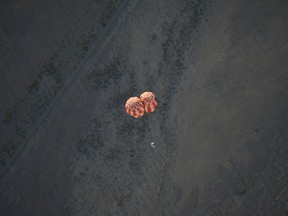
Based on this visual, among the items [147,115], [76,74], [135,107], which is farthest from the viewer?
[76,74]

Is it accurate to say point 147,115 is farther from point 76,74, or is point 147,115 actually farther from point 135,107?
point 76,74

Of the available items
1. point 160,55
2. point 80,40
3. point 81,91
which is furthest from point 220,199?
point 80,40

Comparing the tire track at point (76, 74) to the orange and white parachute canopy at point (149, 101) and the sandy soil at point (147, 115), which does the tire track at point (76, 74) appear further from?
the orange and white parachute canopy at point (149, 101)

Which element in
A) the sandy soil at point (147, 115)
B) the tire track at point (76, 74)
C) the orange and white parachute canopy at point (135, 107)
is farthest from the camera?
the tire track at point (76, 74)

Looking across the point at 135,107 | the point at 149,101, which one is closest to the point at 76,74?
the point at 135,107

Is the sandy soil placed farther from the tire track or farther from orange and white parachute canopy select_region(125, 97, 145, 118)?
orange and white parachute canopy select_region(125, 97, 145, 118)

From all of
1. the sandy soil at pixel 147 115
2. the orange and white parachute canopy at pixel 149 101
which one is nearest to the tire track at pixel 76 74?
the sandy soil at pixel 147 115

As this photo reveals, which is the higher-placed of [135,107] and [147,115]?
[135,107]
